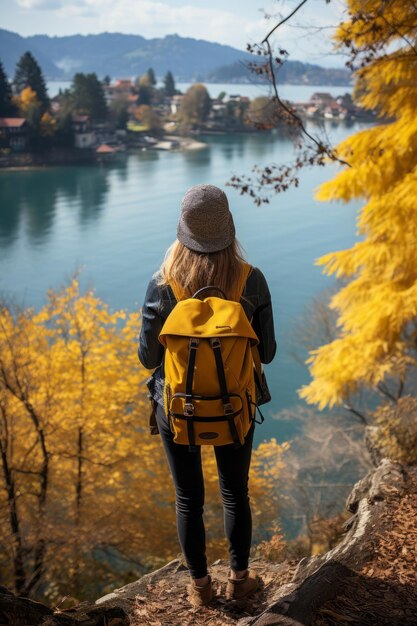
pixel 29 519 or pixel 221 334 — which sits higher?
pixel 221 334

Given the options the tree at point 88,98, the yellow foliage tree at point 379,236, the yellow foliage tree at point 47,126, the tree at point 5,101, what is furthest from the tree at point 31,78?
the yellow foliage tree at point 379,236

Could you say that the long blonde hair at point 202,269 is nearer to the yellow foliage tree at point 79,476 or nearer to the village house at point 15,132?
the yellow foliage tree at point 79,476

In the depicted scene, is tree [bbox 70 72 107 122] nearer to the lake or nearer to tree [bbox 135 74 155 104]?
tree [bbox 135 74 155 104]

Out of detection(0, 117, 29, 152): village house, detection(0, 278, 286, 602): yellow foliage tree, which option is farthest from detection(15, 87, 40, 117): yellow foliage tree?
detection(0, 278, 286, 602): yellow foliage tree

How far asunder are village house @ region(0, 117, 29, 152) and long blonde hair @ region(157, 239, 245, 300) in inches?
1811

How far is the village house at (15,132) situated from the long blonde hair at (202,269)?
4600cm

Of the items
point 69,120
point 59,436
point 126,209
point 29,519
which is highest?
point 69,120

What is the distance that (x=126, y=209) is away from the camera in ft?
111

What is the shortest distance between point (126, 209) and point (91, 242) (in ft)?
16.0

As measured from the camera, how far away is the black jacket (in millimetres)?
1820

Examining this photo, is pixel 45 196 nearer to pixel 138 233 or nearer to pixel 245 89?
pixel 138 233

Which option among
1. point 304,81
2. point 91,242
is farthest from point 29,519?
point 304,81

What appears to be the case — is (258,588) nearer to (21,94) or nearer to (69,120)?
(69,120)

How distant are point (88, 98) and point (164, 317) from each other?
5753cm
